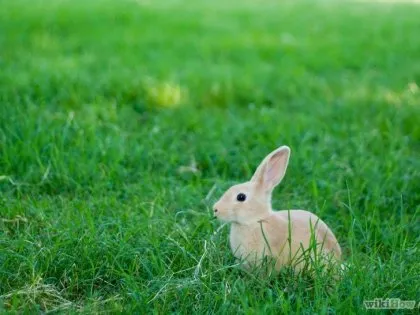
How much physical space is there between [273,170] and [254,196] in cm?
15

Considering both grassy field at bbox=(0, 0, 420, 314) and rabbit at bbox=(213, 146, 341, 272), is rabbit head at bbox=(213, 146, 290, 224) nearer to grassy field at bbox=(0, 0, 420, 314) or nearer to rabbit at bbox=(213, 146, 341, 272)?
rabbit at bbox=(213, 146, 341, 272)

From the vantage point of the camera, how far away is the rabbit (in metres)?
2.92

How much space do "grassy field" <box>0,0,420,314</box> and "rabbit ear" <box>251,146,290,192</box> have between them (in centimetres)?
31

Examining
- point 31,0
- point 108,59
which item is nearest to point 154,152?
point 108,59

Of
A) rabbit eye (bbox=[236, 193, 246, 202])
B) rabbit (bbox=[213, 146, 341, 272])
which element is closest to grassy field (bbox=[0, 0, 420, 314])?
rabbit (bbox=[213, 146, 341, 272])

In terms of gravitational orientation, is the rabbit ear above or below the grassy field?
above

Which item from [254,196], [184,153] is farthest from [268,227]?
[184,153]

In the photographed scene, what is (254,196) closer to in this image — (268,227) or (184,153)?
(268,227)

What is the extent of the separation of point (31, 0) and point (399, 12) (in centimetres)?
545

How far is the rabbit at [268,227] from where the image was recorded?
9.57 ft

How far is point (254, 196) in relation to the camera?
3.03 m

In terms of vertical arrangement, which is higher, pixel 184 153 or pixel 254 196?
pixel 254 196

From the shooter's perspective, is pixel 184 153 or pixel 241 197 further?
pixel 184 153

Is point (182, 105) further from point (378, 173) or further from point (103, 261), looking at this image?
point (103, 261)
